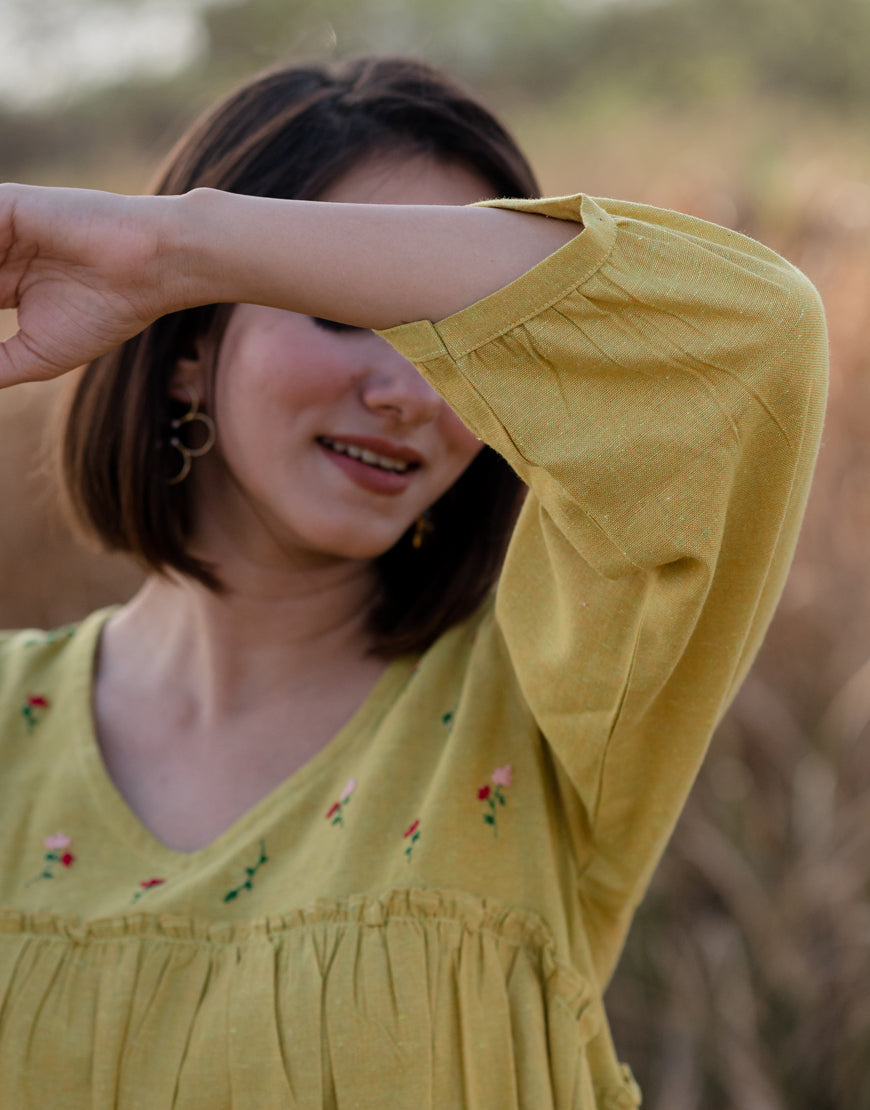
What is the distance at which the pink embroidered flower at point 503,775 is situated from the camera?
1.32 meters

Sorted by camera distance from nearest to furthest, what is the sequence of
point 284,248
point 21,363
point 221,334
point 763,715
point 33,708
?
point 284,248 → point 21,363 → point 221,334 → point 33,708 → point 763,715

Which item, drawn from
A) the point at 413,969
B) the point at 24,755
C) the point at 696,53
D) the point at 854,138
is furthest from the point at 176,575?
the point at 696,53

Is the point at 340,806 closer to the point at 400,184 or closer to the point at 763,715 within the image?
the point at 400,184

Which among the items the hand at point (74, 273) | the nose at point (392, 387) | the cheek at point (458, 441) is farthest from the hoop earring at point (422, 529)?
the hand at point (74, 273)

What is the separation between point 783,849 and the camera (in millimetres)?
2607

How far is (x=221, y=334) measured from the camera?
1505 mm

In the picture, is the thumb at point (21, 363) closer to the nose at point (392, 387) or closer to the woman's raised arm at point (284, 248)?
the woman's raised arm at point (284, 248)

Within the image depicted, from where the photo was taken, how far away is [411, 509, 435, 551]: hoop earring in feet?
5.45

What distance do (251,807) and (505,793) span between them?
33cm

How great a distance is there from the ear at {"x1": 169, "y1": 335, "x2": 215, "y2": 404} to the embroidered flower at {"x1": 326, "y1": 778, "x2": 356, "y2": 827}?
0.57 meters

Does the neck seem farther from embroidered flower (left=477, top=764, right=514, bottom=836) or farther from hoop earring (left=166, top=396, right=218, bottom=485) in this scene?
embroidered flower (left=477, top=764, right=514, bottom=836)

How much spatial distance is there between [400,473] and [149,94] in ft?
42.1

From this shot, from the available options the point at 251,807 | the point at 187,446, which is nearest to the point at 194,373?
the point at 187,446

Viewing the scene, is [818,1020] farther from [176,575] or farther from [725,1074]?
[176,575]
